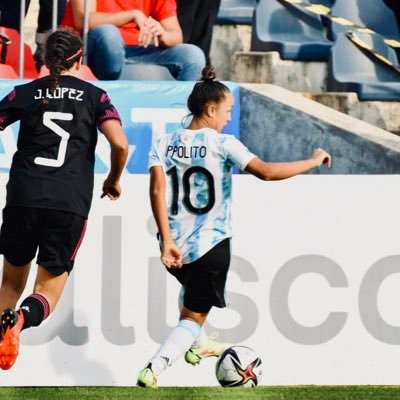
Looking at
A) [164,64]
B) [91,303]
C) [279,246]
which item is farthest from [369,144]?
[91,303]

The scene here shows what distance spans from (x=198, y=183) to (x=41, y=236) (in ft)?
2.46

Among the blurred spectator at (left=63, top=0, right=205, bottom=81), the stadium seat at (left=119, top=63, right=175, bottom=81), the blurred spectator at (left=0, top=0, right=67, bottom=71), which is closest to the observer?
the blurred spectator at (left=63, top=0, right=205, bottom=81)

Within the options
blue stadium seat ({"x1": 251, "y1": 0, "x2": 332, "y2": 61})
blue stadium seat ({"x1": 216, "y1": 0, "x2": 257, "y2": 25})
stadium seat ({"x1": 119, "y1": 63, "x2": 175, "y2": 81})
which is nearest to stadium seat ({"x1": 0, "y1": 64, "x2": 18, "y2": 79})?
stadium seat ({"x1": 119, "y1": 63, "x2": 175, "y2": 81})

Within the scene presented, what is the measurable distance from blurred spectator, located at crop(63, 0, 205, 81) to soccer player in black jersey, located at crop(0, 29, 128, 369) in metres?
3.02

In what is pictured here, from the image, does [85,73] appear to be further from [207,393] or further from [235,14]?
[207,393]

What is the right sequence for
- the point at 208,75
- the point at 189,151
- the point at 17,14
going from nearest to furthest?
the point at 189,151 → the point at 208,75 → the point at 17,14

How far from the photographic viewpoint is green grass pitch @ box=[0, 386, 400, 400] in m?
6.42

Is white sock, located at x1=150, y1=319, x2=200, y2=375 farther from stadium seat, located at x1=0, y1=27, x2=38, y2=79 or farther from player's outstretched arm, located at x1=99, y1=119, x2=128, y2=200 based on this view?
stadium seat, located at x1=0, y1=27, x2=38, y2=79

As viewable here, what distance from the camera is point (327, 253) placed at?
705 cm

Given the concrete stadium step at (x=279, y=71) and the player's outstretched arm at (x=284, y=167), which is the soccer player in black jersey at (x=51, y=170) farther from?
the concrete stadium step at (x=279, y=71)

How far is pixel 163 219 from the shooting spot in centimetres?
616

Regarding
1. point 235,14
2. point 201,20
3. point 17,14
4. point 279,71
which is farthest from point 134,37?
point 235,14

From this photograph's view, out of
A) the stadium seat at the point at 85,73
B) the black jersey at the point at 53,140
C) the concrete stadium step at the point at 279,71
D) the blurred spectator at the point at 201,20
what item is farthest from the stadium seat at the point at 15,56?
the black jersey at the point at 53,140

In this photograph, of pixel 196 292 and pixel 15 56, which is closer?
pixel 196 292
